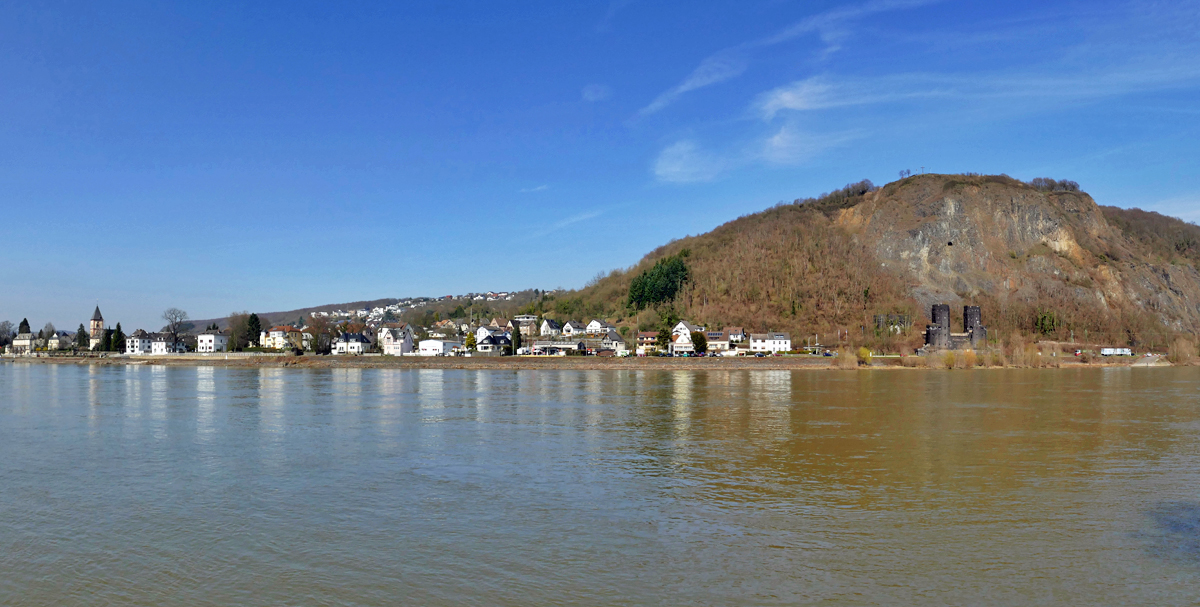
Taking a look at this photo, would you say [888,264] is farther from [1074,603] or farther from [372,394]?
[1074,603]

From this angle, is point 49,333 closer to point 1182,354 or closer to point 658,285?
point 658,285

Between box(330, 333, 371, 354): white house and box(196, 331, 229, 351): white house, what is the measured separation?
64.2 feet

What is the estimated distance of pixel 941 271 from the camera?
319 ft

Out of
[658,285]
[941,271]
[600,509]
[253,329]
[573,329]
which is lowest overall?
[600,509]

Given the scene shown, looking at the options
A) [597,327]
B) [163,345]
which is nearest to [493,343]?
[597,327]

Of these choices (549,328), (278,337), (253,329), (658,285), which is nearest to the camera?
(253,329)

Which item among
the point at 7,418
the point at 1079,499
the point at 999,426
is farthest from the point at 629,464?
the point at 7,418

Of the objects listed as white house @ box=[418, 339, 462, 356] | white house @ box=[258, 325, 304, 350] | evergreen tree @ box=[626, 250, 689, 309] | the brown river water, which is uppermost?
evergreen tree @ box=[626, 250, 689, 309]

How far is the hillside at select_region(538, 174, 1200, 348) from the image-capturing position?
8750 centimetres

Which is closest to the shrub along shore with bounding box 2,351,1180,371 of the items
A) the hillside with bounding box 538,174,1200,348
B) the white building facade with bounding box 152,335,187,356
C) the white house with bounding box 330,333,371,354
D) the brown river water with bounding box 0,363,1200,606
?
the hillside with bounding box 538,174,1200,348

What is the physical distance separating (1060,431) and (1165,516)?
1129 centimetres

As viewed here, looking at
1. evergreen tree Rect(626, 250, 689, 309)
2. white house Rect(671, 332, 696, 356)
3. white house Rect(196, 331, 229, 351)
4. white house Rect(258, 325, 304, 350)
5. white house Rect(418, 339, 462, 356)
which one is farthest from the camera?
white house Rect(258, 325, 304, 350)

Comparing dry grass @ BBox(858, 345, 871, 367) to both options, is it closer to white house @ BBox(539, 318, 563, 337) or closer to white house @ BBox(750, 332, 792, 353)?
white house @ BBox(750, 332, 792, 353)

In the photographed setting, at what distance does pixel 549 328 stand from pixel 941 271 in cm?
5319
